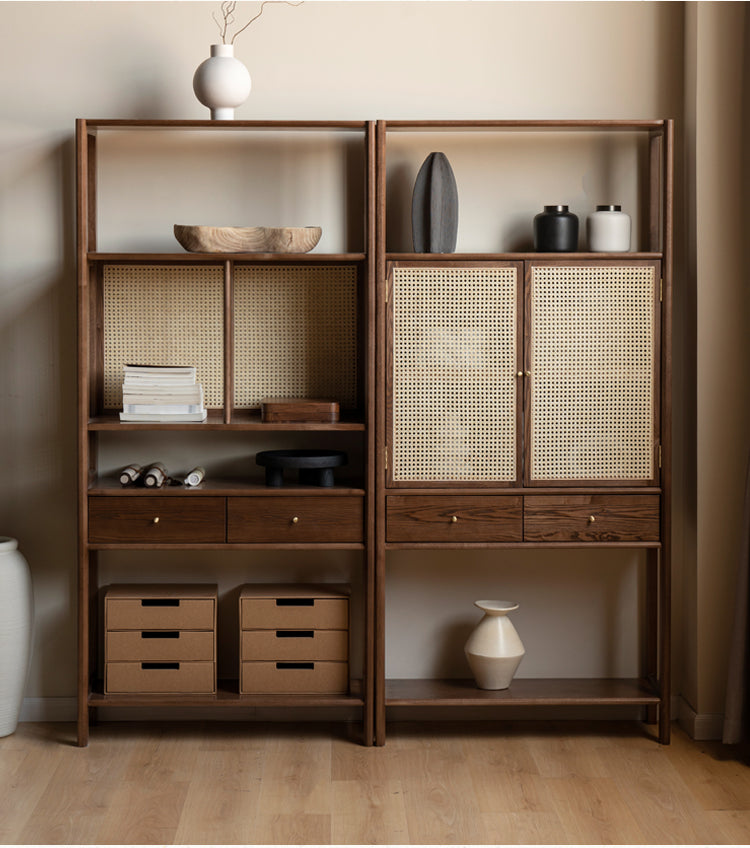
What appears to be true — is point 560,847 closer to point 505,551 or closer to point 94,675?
point 505,551

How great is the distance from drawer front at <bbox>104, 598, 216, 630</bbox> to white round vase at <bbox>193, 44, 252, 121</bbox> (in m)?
1.61

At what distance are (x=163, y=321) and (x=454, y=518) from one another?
1.23m

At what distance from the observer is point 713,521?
11.2ft

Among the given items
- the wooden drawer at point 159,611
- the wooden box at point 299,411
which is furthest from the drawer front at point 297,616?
the wooden box at point 299,411

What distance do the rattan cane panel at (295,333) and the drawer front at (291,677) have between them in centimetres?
91

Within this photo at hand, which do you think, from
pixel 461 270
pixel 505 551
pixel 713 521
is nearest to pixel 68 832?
pixel 505 551

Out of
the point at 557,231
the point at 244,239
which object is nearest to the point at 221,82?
the point at 244,239

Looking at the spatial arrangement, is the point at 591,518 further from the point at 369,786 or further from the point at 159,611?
the point at 159,611

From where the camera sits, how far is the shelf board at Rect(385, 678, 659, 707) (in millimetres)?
3314

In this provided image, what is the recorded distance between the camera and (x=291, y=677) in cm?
335

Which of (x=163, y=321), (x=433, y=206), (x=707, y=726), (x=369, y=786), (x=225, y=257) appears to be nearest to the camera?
(x=369, y=786)

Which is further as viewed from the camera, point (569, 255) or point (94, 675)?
point (94, 675)

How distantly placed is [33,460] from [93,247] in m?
0.78

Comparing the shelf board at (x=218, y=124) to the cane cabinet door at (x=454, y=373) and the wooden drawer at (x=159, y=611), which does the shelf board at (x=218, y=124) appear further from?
the wooden drawer at (x=159, y=611)
